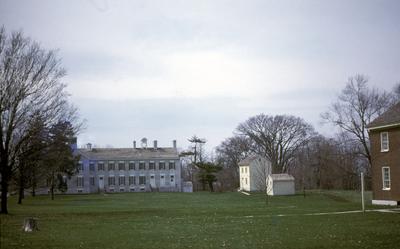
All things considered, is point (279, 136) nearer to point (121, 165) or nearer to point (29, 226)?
point (121, 165)

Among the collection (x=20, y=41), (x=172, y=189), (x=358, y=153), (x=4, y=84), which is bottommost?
(x=172, y=189)

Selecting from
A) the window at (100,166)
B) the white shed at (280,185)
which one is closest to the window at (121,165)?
the window at (100,166)

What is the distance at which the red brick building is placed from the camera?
38562mm

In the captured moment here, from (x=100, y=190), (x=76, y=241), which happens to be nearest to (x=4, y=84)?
(x=76, y=241)

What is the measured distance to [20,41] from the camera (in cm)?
3353

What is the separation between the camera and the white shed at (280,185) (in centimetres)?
6806

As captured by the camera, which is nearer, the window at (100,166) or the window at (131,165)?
the window at (100,166)

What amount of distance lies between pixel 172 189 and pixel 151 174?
5022 millimetres

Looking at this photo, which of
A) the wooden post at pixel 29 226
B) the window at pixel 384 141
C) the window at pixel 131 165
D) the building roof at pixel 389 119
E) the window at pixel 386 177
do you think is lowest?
the wooden post at pixel 29 226

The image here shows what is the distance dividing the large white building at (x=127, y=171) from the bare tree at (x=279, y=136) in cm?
1721

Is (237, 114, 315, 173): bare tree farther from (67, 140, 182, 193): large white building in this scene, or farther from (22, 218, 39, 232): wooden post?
(22, 218, 39, 232): wooden post

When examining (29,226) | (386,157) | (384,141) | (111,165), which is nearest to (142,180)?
(111,165)

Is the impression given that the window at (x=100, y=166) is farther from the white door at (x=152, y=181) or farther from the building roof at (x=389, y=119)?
the building roof at (x=389, y=119)

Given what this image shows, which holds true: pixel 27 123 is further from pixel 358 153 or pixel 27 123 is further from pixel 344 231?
pixel 358 153
